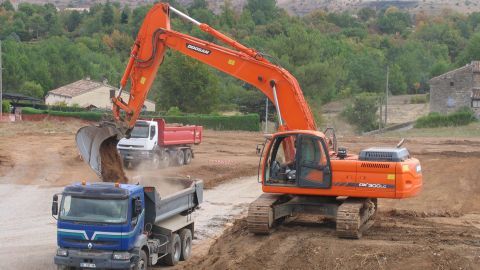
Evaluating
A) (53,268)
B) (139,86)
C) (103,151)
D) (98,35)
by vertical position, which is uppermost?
(98,35)

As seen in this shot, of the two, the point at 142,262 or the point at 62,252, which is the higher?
the point at 62,252

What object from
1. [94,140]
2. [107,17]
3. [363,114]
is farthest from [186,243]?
[107,17]

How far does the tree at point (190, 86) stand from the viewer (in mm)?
84500

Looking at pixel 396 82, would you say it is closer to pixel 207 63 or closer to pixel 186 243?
pixel 207 63

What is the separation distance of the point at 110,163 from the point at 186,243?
592cm

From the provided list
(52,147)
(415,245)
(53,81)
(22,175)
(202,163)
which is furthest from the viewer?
(53,81)

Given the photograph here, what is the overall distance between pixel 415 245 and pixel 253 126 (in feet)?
181

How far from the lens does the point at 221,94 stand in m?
95.4

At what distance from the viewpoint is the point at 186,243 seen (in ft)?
66.1

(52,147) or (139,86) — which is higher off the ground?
(139,86)

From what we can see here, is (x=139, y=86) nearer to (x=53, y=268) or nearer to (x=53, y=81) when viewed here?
(x=53, y=268)

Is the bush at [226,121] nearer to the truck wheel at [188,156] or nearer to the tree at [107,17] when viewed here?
the truck wheel at [188,156]

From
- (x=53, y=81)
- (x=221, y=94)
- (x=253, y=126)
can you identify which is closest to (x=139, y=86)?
(x=253, y=126)

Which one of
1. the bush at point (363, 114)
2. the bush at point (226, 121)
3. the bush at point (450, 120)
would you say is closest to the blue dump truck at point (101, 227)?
the bush at point (226, 121)
